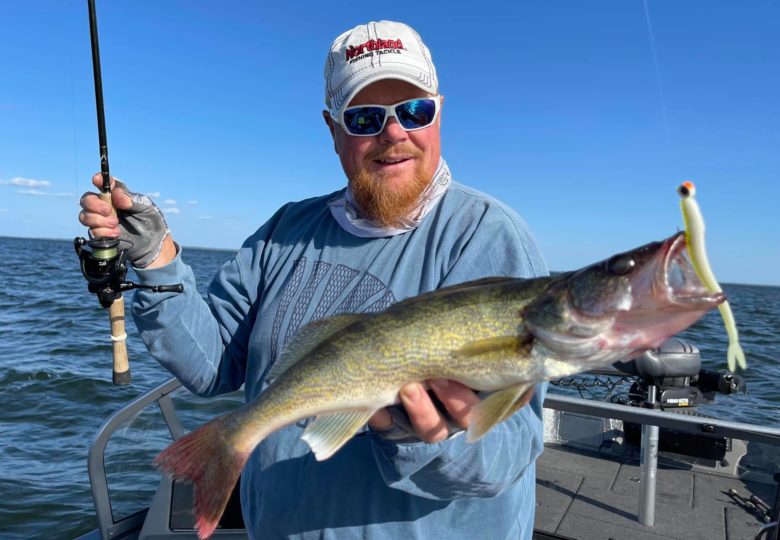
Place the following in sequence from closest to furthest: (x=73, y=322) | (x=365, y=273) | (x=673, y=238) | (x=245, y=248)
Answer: (x=673, y=238)
(x=365, y=273)
(x=245, y=248)
(x=73, y=322)

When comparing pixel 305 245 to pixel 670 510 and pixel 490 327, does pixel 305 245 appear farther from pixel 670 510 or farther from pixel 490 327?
pixel 670 510

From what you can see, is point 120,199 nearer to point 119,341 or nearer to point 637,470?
point 119,341

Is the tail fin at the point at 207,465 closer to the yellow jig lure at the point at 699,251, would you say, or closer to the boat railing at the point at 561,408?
the yellow jig lure at the point at 699,251

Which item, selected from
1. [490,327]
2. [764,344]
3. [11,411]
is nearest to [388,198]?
[490,327]

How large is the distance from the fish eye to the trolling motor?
6.53ft

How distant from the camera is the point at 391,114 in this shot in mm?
2904

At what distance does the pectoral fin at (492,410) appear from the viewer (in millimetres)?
2020

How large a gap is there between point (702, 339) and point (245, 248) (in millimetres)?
19541

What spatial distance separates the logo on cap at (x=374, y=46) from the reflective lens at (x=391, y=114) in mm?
284

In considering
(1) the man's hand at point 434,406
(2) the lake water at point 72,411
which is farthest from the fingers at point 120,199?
(2) the lake water at point 72,411

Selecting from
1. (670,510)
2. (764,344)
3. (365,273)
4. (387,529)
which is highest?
(365,273)

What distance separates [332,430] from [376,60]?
72.1 inches

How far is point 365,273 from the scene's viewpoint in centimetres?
Answer: 276

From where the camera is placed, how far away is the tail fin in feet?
7.66
